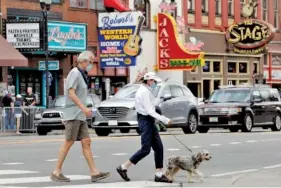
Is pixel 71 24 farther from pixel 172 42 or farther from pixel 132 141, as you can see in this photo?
pixel 132 141

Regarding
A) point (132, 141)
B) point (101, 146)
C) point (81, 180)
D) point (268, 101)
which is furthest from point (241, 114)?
point (81, 180)

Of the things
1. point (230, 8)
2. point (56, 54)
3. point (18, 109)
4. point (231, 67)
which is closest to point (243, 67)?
point (231, 67)

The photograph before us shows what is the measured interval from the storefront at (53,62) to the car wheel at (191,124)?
951 cm

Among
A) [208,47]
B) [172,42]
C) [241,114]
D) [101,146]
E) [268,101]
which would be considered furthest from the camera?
[208,47]

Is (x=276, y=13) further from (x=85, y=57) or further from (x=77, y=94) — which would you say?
(x=77, y=94)

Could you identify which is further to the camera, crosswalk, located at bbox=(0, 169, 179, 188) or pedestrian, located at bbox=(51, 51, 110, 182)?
pedestrian, located at bbox=(51, 51, 110, 182)

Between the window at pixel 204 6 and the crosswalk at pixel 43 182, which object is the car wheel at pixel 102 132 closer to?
the crosswalk at pixel 43 182

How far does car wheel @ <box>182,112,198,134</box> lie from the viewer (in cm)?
3115

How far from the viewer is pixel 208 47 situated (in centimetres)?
5469

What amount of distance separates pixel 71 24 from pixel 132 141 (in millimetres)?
17581

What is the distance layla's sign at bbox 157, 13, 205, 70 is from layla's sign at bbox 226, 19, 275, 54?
5702 millimetres

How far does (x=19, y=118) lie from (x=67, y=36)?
24.1 feet

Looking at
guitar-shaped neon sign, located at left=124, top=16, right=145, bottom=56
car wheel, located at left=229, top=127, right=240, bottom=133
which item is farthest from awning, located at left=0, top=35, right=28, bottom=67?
car wheel, located at left=229, top=127, right=240, bottom=133

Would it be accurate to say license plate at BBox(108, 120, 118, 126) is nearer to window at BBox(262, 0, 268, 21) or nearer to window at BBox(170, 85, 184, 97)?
window at BBox(170, 85, 184, 97)
